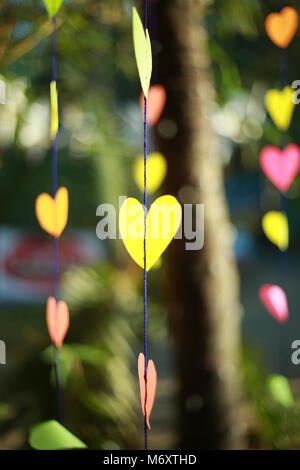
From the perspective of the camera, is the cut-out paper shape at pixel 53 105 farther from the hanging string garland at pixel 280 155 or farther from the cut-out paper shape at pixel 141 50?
the hanging string garland at pixel 280 155

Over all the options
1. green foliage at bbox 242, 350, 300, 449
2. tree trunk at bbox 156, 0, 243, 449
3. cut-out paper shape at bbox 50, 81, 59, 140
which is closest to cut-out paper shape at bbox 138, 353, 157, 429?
cut-out paper shape at bbox 50, 81, 59, 140

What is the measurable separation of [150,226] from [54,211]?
5.6 inches

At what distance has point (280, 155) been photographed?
0.90 metres

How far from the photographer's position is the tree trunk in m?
1.16

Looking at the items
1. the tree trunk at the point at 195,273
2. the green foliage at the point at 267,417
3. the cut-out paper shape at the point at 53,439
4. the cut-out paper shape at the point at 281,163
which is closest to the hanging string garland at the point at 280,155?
the cut-out paper shape at the point at 281,163

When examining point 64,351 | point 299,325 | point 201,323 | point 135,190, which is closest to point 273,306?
point 201,323

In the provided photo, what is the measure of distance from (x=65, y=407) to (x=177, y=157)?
73 cm

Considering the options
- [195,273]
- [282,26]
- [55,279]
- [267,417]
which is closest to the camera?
[55,279]

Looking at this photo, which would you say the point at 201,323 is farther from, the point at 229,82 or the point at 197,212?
the point at 229,82

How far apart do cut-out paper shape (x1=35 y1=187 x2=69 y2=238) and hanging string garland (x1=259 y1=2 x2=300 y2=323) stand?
0.35 m

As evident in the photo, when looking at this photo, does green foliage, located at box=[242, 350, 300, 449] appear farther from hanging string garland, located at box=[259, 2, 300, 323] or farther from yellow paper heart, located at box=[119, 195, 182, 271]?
yellow paper heart, located at box=[119, 195, 182, 271]

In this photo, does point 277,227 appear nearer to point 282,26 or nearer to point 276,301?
point 276,301

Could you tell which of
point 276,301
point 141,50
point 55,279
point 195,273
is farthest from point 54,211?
point 195,273
